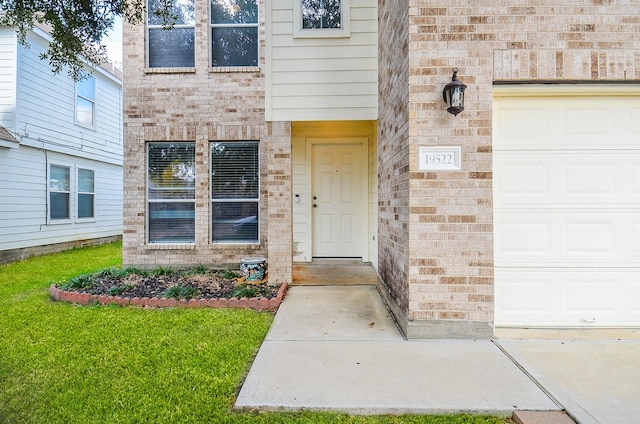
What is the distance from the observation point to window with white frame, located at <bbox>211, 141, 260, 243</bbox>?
6.46 metres

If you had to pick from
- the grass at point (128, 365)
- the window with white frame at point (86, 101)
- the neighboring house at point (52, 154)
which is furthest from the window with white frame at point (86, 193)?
the grass at point (128, 365)

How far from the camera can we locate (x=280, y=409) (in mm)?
2271

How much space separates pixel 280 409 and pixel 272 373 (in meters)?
0.44

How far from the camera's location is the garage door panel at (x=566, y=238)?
136 inches

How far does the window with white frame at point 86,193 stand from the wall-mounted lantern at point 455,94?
10214 millimetres

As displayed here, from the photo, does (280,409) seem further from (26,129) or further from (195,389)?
(26,129)

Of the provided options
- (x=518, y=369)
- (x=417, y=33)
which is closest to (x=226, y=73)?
(x=417, y=33)

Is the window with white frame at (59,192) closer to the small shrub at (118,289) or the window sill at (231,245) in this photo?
the window sill at (231,245)

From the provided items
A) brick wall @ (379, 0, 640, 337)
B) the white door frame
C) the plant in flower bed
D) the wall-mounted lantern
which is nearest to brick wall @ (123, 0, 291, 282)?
the plant in flower bed

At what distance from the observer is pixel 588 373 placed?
2672 millimetres

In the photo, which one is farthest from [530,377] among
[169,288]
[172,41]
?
[172,41]

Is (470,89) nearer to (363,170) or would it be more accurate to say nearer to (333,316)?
(333,316)

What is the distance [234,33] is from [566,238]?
6062mm

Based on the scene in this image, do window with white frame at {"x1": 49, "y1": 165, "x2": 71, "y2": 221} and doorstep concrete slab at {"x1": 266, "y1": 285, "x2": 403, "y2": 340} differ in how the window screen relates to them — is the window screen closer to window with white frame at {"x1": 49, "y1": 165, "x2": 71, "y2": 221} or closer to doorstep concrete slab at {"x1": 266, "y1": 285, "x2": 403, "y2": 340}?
doorstep concrete slab at {"x1": 266, "y1": 285, "x2": 403, "y2": 340}
